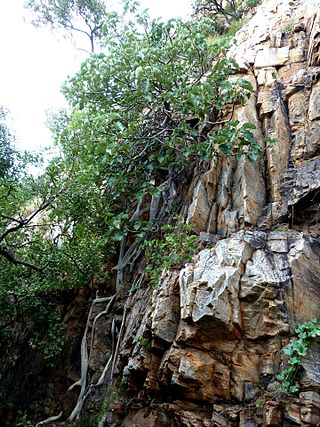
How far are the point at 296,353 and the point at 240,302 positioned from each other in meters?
0.84

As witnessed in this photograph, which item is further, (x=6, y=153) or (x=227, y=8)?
(x=227, y=8)

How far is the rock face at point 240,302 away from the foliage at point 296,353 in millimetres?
82

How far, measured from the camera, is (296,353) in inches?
177

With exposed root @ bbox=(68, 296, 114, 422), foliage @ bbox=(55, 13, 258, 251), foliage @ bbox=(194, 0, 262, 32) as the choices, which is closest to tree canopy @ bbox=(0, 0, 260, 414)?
foliage @ bbox=(55, 13, 258, 251)

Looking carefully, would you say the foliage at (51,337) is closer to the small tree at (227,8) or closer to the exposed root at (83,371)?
the exposed root at (83,371)

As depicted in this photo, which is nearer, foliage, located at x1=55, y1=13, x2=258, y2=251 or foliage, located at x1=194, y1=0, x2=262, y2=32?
foliage, located at x1=55, y1=13, x2=258, y2=251

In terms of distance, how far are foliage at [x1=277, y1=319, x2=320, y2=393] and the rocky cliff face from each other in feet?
0.29

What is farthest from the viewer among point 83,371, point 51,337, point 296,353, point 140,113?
point 140,113

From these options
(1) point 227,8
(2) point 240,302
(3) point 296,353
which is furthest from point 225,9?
(3) point 296,353

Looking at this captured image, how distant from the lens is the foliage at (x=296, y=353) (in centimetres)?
437

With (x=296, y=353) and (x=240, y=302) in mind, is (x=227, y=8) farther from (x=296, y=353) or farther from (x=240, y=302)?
(x=296, y=353)

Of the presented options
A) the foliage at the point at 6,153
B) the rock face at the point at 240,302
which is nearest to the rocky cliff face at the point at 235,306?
the rock face at the point at 240,302

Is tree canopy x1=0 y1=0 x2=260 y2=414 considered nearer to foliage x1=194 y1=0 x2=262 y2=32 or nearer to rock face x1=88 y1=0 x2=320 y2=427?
rock face x1=88 y1=0 x2=320 y2=427

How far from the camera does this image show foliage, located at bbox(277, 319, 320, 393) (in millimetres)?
4371
